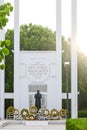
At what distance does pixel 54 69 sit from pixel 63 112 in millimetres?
3358

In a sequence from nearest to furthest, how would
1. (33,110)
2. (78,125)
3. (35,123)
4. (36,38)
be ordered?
(78,125)
(35,123)
(33,110)
(36,38)

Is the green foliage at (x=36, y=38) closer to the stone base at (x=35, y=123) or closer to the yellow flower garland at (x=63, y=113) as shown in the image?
the yellow flower garland at (x=63, y=113)

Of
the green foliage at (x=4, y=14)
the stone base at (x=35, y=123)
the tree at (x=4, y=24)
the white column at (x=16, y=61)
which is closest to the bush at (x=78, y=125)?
the tree at (x=4, y=24)

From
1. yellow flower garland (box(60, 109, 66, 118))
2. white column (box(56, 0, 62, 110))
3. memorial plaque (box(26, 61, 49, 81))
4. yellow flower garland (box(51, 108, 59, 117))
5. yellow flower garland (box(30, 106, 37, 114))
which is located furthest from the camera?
memorial plaque (box(26, 61, 49, 81))

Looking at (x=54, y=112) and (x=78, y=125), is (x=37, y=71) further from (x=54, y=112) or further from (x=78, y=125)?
(x=78, y=125)

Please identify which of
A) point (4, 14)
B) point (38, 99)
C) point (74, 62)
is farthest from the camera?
point (74, 62)

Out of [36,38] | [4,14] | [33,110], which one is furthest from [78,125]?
[36,38]

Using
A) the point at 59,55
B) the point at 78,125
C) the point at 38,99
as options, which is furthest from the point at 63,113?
the point at 78,125

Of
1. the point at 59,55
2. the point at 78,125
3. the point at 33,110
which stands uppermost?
the point at 59,55

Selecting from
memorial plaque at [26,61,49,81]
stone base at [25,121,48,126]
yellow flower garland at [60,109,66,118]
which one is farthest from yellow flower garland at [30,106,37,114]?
stone base at [25,121,48,126]

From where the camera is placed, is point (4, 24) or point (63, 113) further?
point (63, 113)

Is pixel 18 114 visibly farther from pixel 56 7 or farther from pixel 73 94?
pixel 56 7

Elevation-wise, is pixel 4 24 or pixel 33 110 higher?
pixel 4 24

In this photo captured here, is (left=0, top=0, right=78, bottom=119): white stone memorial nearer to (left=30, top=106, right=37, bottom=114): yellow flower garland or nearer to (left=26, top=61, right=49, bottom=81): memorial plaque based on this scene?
(left=26, top=61, right=49, bottom=81): memorial plaque
